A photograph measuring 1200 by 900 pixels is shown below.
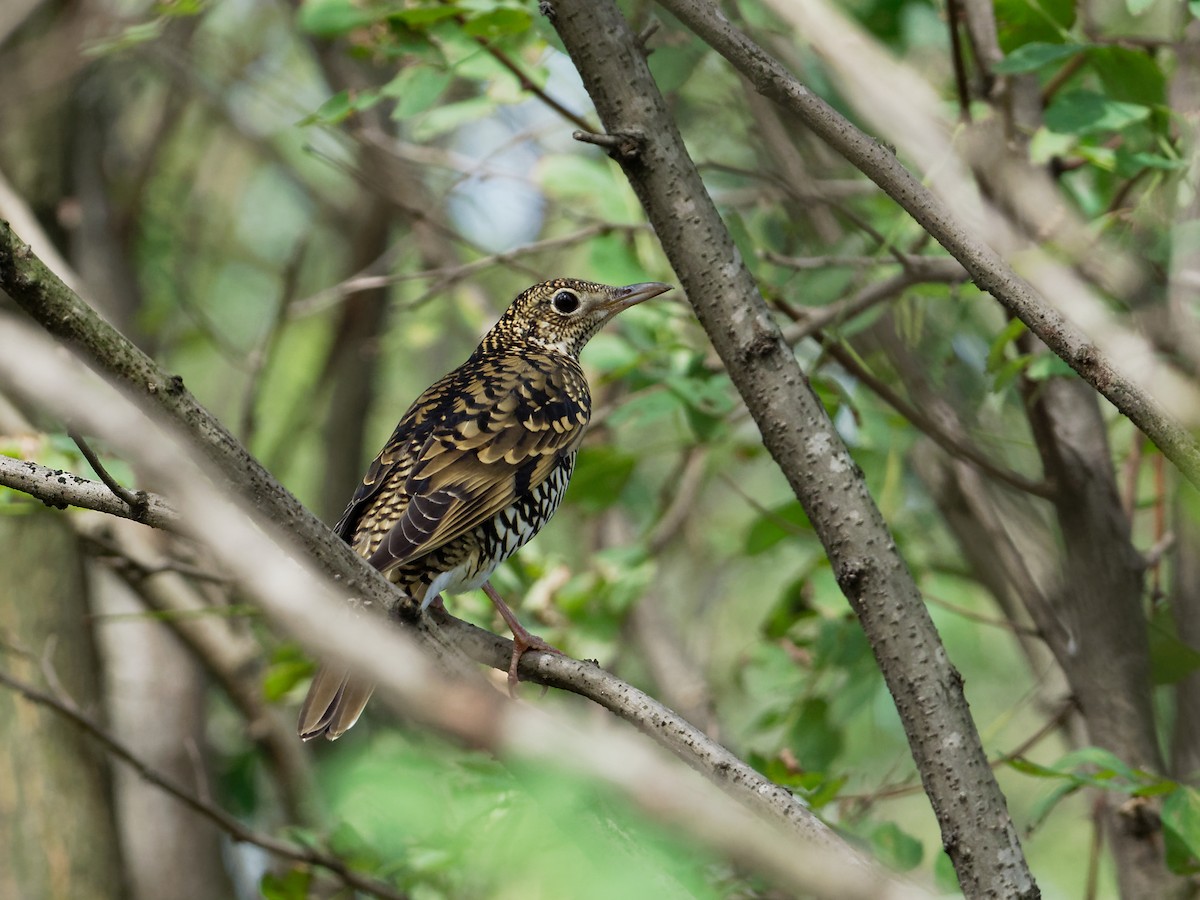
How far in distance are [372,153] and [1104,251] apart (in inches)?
168

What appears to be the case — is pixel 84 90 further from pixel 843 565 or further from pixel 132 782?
pixel 843 565

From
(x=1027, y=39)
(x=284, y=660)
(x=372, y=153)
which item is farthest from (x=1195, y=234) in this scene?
(x=372, y=153)

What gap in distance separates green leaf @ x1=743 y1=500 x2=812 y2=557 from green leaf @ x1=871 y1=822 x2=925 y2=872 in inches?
45.1

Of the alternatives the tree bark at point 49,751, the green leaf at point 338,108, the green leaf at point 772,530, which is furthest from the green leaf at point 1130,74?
the tree bark at point 49,751

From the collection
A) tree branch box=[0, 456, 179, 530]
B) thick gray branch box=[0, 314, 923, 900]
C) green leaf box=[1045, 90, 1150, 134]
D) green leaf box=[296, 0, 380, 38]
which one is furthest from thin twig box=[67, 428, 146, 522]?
green leaf box=[1045, 90, 1150, 134]

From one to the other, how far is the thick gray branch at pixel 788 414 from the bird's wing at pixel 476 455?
1238 mm

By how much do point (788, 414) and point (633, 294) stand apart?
79.0 inches

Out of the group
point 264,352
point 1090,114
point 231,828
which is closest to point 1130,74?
point 1090,114

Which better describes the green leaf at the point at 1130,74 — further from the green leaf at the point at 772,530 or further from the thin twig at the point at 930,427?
the green leaf at the point at 772,530

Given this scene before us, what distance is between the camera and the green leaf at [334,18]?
14.0 feet

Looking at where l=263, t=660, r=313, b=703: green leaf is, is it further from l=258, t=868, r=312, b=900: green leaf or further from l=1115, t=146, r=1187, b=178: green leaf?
l=1115, t=146, r=1187, b=178: green leaf

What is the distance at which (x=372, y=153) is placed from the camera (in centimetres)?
731

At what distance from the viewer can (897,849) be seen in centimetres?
386

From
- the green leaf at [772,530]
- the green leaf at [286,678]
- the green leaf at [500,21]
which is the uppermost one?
the green leaf at [500,21]
